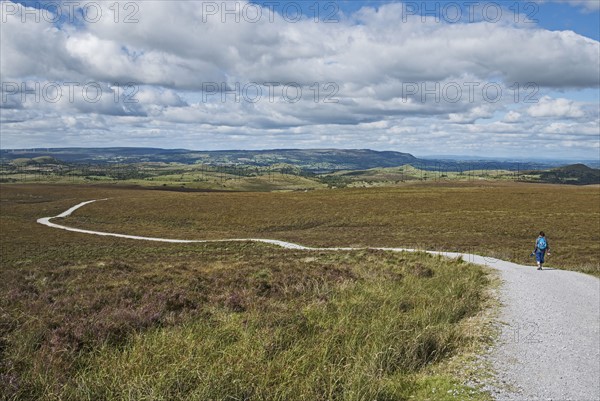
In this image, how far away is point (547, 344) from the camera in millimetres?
9781

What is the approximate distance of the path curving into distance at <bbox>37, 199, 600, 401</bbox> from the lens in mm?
7426

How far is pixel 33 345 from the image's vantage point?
25.3ft

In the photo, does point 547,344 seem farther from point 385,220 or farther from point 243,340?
point 385,220

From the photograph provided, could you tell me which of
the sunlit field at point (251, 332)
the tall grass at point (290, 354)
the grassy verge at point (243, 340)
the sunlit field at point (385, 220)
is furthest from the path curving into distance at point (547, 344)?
the sunlit field at point (385, 220)

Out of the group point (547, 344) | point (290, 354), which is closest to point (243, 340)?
point (290, 354)

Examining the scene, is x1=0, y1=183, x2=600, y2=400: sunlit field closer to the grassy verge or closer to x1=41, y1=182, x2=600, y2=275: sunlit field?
the grassy verge

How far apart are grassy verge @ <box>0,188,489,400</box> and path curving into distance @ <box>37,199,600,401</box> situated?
0.87 metres

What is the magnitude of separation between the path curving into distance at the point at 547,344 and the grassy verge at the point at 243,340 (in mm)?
874

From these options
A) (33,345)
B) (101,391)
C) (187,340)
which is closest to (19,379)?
(101,391)

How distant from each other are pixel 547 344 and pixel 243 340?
7.58 meters

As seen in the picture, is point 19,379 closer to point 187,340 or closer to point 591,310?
point 187,340

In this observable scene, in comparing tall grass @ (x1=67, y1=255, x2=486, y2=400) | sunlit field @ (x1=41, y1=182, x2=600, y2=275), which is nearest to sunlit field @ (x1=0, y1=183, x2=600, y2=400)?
tall grass @ (x1=67, y1=255, x2=486, y2=400)

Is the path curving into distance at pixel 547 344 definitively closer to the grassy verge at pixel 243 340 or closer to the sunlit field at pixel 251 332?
the sunlit field at pixel 251 332

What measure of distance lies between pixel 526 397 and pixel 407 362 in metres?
2.09
